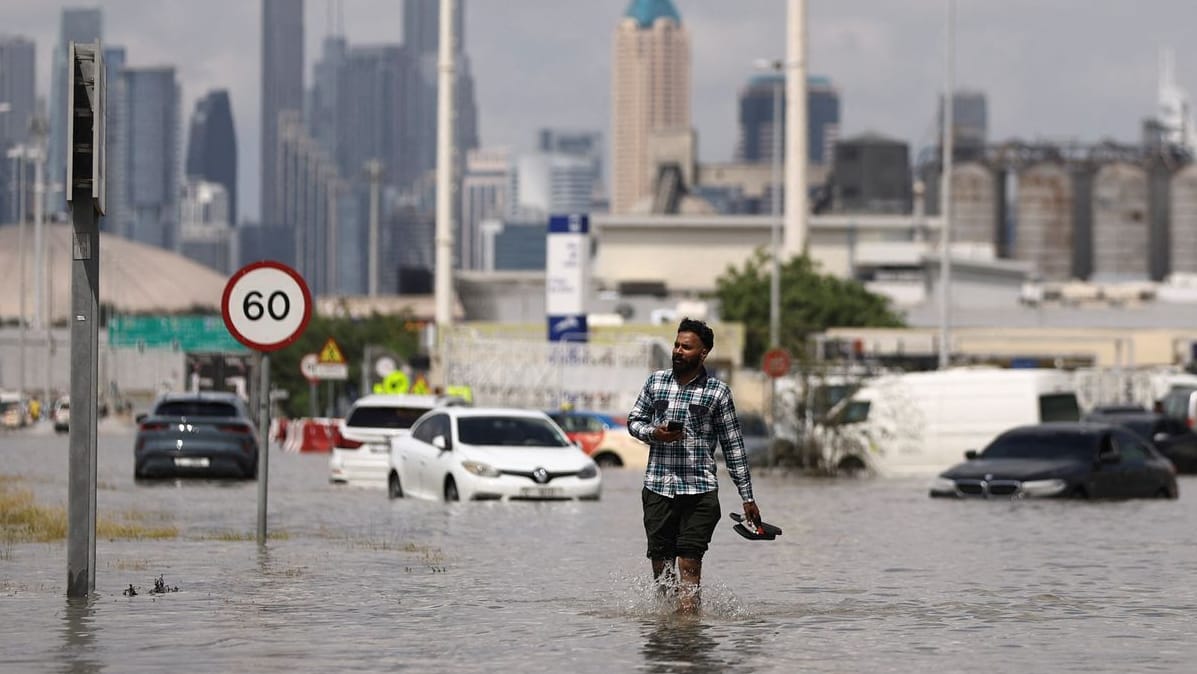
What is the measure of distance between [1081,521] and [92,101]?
1529 centimetres

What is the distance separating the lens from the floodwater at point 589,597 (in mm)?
12648

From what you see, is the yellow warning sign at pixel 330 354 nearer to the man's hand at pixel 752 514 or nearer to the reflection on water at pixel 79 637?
the reflection on water at pixel 79 637

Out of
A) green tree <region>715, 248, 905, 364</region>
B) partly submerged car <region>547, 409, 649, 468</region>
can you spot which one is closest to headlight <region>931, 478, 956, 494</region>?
partly submerged car <region>547, 409, 649, 468</region>

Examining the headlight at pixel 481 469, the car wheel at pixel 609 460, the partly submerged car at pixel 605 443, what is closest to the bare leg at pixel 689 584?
the headlight at pixel 481 469

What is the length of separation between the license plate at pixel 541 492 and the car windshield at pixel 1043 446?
270 inches

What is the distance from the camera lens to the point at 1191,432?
162ft

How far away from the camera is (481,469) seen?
2977cm

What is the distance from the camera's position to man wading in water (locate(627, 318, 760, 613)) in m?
14.1

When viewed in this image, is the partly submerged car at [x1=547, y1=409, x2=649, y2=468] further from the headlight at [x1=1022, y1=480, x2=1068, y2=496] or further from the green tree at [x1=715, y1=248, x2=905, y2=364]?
the green tree at [x1=715, y1=248, x2=905, y2=364]

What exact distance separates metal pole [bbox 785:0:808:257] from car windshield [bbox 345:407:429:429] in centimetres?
5807

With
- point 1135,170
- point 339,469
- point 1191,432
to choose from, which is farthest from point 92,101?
point 1135,170

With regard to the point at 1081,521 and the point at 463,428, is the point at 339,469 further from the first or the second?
the point at 1081,521

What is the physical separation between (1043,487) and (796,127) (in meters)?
69.1

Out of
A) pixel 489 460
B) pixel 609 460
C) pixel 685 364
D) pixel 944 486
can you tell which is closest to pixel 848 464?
pixel 609 460
